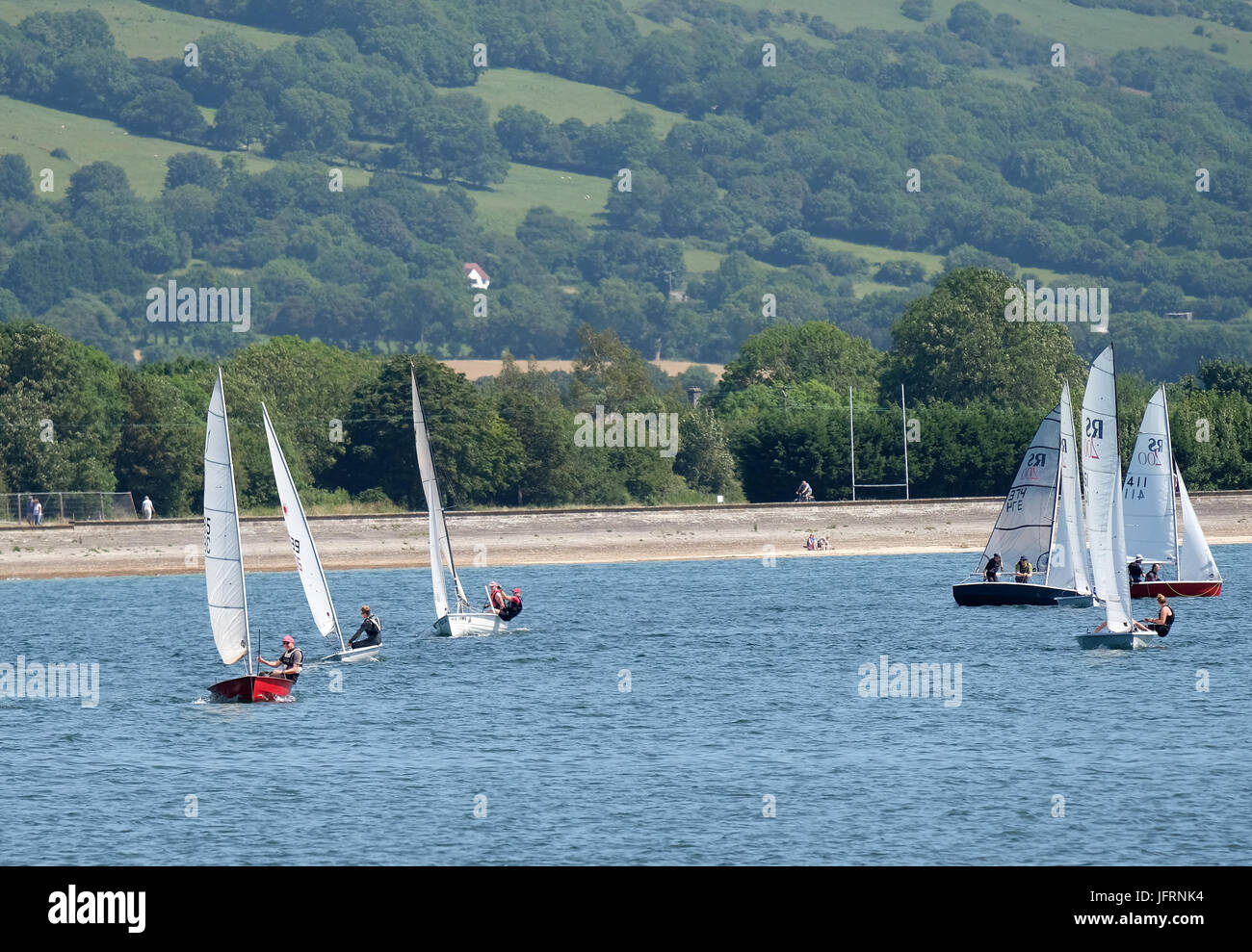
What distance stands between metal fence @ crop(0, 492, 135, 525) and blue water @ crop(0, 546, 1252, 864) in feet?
101

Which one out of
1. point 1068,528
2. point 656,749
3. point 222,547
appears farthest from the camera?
point 1068,528

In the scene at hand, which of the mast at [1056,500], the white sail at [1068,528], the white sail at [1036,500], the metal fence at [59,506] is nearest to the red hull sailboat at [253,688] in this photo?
the white sail at [1068,528]

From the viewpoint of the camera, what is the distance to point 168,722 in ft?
159

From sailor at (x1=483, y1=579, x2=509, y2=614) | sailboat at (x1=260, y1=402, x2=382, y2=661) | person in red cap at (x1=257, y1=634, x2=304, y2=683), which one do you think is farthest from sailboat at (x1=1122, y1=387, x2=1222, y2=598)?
person in red cap at (x1=257, y1=634, x2=304, y2=683)

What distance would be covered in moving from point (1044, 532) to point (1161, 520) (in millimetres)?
6143

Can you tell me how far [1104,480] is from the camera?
5319 cm

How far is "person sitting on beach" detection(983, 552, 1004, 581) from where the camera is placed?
72062 mm

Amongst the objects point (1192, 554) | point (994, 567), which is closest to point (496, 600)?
point (994, 567)

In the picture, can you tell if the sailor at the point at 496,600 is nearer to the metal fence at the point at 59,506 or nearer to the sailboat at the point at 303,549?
the sailboat at the point at 303,549

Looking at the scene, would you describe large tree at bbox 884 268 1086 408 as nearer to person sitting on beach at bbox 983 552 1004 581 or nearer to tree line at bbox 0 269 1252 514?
tree line at bbox 0 269 1252 514

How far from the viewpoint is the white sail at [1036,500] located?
228ft

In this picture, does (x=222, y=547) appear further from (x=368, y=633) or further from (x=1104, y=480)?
(x=1104, y=480)
